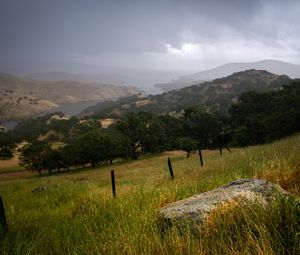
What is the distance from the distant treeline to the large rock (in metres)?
65.6

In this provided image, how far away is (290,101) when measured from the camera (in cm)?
7238

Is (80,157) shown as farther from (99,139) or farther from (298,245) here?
(298,245)

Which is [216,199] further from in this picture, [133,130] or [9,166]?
[9,166]

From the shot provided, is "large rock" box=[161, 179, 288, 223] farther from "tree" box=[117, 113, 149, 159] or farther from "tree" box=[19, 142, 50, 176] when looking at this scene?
"tree" box=[19, 142, 50, 176]

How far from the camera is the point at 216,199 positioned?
226 inches

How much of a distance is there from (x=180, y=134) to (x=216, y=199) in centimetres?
9387

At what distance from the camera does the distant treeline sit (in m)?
72.6

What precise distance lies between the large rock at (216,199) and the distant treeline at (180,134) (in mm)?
65645

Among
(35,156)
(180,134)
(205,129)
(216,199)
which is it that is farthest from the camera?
(180,134)

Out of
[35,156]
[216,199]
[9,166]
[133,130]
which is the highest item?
[216,199]

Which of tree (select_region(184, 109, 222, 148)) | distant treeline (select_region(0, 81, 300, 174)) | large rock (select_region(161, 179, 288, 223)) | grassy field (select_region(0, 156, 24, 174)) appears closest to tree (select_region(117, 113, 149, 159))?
distant treeline (select_region(0, 81, 300, 174))

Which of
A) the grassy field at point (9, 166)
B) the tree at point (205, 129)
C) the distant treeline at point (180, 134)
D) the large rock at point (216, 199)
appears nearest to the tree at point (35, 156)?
the distant treeline at point (180, 134)

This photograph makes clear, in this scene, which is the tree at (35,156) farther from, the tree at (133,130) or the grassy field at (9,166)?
the tree at (133,130)

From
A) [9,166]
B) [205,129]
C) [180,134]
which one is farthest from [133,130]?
[9,166]
